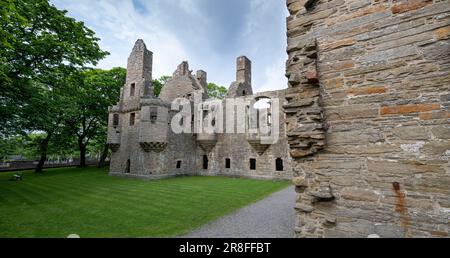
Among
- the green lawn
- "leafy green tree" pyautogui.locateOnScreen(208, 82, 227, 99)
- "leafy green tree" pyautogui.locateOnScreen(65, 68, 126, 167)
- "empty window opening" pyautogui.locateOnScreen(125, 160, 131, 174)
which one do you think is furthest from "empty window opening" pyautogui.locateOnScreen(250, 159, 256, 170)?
"leafy green tree" pyautogui.locateOnScreen(208, 82, 227, 99)

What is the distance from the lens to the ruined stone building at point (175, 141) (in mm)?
18375

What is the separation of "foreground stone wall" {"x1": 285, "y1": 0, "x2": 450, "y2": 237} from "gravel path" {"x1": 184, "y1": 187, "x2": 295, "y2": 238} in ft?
8.91

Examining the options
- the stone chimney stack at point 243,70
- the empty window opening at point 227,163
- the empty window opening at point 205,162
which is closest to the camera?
the empty window opening at point 227,163

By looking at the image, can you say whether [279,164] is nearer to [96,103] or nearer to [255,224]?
[255,224]

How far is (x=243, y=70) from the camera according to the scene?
22.9 meters

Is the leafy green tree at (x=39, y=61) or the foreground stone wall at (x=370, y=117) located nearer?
the foreground stone wall at (x=370, y=117)

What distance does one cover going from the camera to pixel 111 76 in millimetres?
27531

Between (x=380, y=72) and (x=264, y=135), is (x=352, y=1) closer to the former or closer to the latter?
(x=380, y=72)

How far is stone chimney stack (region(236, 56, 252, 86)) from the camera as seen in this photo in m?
22.9

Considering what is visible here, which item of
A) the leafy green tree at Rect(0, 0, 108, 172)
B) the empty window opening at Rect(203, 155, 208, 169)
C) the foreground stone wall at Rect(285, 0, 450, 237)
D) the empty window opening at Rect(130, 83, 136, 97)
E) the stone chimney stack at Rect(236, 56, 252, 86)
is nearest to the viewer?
the foreground stone wall at Rect(285, 0, 450, 237)

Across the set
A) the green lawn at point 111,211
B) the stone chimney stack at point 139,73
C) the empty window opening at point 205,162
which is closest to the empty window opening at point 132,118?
the stone chimney stack at point 139,73

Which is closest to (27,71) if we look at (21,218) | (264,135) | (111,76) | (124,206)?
(21,218)

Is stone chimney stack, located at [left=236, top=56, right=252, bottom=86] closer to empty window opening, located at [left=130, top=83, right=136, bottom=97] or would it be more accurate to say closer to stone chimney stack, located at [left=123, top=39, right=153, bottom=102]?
stone chimney stack, located at [left=123, top=39, right=153, bottom=102]

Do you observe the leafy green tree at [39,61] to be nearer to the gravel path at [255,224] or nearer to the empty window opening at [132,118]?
the empty window opening at [132,118]
